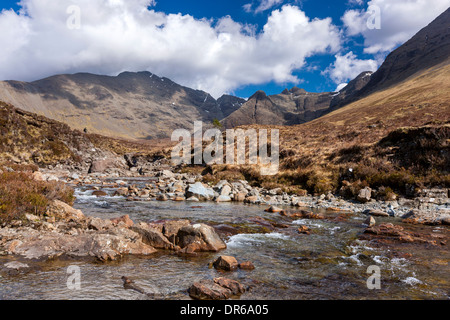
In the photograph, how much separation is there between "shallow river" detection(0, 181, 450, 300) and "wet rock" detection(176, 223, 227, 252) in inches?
16.6

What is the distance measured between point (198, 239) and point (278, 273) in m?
3.41

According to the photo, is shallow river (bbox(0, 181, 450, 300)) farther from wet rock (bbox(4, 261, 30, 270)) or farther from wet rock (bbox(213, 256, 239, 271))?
wet rock (bbox(4, 261, 30, 270))

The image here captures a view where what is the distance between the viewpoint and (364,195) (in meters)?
19.8

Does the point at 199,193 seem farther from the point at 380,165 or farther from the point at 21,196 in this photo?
the point at 380,165

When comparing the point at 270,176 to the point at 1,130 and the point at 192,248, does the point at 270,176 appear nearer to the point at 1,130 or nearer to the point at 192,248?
the point at 192,248

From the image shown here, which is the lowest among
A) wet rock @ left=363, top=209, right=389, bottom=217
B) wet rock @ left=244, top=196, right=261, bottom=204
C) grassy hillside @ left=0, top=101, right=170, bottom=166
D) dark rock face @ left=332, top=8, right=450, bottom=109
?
wet rock @ left=363, top=209, right=389, bottom=217

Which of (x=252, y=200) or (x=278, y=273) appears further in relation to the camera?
(x=252, y=200)

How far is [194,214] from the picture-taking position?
656 inches

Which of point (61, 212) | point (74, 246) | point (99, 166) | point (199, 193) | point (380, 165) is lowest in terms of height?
point (74, 246)

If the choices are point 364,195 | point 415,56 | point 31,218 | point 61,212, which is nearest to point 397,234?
point 364,195

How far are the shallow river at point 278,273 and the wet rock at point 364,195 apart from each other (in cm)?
984

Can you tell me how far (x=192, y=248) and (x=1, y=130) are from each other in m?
49.7

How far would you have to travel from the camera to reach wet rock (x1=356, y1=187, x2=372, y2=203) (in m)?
19.6

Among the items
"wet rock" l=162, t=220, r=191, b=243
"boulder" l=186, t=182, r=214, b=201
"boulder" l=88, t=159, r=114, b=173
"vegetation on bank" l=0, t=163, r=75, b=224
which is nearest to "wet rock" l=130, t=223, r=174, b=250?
"wet rock" l=162, t=220, r=191, b=243
